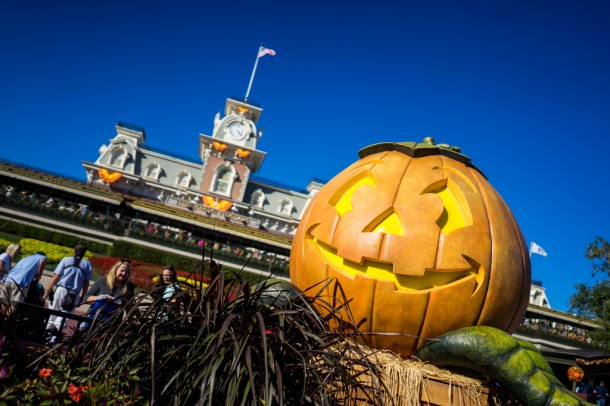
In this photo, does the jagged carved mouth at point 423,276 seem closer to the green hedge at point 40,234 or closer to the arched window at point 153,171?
the green hedge at point 40,234

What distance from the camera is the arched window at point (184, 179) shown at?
4961 cm

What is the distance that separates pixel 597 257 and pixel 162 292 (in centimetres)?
2697

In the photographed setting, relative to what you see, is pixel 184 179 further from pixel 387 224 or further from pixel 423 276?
pixel 423 276

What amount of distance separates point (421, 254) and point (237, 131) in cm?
4990

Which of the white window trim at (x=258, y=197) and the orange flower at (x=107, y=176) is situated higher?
the white window trim at (x=258, y=197)

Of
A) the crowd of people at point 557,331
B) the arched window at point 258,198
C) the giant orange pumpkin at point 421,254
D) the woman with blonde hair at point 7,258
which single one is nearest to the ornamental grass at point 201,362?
the giant orange pumpkin at point 421,254

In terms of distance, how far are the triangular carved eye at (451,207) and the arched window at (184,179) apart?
4818 cm

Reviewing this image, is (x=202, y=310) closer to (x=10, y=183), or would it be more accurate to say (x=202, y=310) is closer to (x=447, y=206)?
(x=447, y=206)

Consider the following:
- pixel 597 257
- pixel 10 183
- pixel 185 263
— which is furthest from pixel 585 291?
pixel 10 183

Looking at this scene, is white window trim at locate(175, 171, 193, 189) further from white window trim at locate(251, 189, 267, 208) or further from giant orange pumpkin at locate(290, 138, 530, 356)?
giant orange pumpkin at locate(290, 138, 530, 356)

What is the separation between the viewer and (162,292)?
2609 millimetres

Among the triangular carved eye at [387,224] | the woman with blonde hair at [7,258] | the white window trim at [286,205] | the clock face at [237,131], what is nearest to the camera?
the triangular carved eye at [387,224]

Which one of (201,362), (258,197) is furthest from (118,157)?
(201,362)

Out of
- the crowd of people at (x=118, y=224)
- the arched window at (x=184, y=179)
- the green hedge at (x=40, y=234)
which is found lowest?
the green hedge at (x=40, y=234)
